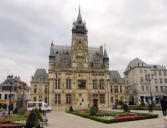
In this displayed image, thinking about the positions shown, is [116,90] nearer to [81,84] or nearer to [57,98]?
[81,84]

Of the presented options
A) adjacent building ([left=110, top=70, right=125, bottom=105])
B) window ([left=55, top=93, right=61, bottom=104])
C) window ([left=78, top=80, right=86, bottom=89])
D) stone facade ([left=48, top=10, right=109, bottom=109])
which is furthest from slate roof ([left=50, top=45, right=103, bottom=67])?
adjacent building ([left=110, top=70, right=125, bottom=105])

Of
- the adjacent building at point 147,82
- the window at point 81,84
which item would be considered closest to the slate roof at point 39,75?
the window at point 81,84

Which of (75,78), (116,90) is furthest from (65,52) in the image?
(116,90)

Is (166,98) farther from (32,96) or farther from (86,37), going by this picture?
(32,96)

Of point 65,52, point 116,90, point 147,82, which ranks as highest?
point 65,52

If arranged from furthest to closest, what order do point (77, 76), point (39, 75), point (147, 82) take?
point (147, 82), point (39, 75), point (77, 76)

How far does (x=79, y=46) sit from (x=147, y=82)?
30.3 meters

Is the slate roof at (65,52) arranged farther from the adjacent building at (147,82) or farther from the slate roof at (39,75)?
the adjacent building at (147,82)

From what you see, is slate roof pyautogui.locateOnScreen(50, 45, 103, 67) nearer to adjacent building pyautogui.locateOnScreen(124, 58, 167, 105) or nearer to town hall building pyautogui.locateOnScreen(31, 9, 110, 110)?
town hall building pyautogui.locateOnScreen(31, 9, 110, 110)

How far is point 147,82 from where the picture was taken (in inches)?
2371

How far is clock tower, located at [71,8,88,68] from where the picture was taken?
51.7 meters

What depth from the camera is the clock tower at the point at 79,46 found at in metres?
51.7

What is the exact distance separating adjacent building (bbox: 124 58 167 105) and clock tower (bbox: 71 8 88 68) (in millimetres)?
22603

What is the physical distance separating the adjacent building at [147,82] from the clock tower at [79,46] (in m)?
22.6
